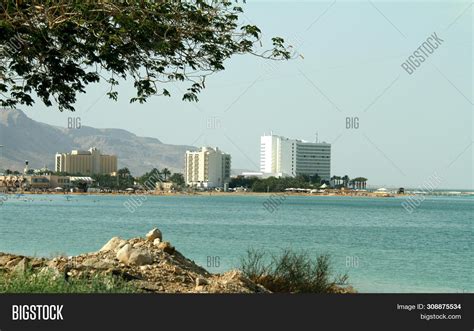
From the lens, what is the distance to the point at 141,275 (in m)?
13.1

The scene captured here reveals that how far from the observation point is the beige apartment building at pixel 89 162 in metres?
117

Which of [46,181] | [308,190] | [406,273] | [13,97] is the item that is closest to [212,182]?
[308,190]

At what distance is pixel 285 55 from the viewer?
486 inches

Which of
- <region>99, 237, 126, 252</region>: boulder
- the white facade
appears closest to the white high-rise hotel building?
the white facade

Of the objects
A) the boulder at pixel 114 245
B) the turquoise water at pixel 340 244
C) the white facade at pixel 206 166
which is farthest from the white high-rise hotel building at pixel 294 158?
the boulder at pixel 114 245

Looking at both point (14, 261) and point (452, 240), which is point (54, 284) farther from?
point (452, 240)

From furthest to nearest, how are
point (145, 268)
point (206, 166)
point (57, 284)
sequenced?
point (206, 166), point (145, 268), point (57, 284)

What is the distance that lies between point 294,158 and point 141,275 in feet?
326

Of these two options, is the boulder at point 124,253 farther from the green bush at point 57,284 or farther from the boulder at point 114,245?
the green bush at point 57,284

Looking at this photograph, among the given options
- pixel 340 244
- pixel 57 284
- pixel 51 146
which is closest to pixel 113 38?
pixel 57 284

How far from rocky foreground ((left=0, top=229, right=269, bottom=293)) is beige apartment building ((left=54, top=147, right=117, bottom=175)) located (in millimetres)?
102039

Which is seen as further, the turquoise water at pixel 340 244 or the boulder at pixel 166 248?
the turquoise water at pixel 340 244

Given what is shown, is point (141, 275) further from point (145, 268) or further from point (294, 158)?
point (294, 158)

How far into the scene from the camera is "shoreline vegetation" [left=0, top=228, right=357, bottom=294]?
1091cm
